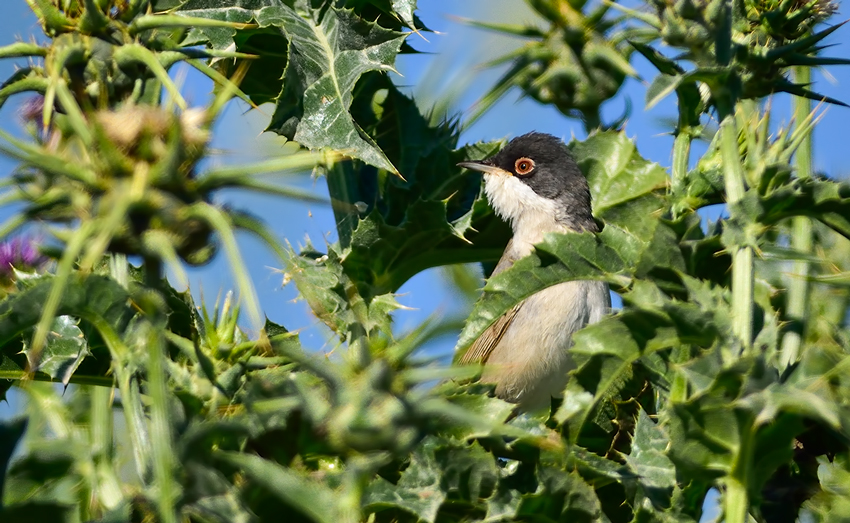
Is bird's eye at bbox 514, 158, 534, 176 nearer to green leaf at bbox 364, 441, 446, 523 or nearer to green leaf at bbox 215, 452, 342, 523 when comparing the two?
green leaf at bbox 364, 441, 446, 523

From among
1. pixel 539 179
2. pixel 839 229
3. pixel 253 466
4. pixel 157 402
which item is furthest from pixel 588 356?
pixel 539 179

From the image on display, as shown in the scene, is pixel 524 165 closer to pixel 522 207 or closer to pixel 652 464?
pixel 522 207

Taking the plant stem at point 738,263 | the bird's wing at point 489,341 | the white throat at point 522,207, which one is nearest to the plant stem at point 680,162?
the plant stem at point 738,263

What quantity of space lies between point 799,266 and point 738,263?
836mm

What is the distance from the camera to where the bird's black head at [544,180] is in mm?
6770

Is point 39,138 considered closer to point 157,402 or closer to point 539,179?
point 157,402

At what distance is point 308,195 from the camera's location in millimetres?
1674

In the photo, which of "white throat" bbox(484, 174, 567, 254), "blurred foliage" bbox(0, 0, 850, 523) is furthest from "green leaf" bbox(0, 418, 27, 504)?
"white throat" bbox(484, 174, 567, 254)

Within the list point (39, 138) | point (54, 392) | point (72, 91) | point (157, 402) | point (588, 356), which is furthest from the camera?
point (54, 392)

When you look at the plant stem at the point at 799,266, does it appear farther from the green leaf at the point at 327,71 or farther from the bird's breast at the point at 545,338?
the bird's breast at the point at 545,338

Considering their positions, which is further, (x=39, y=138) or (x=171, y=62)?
(x=171, y=62)

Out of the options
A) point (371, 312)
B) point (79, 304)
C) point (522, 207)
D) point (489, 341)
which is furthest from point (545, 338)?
point (79, 304)

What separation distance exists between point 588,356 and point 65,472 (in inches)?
47.7

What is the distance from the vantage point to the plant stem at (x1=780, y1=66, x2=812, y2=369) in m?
2.58
